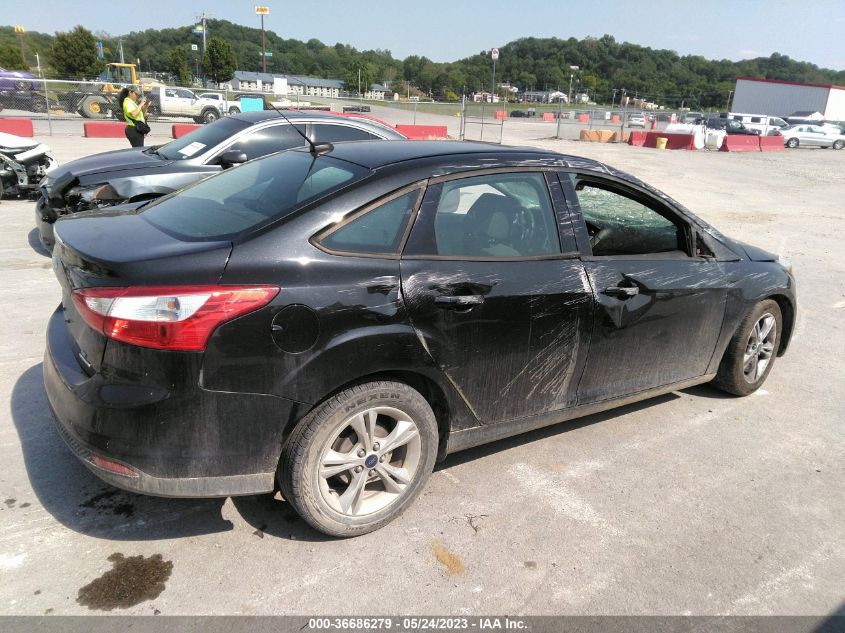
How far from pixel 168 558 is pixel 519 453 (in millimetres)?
1954

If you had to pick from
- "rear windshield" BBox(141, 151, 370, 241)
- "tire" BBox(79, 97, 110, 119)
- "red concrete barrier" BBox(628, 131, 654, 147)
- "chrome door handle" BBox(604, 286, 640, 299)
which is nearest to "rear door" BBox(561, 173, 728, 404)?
"chrome door handle" BBox(604, 286, 640, 299)

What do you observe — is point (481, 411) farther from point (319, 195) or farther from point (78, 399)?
point (78, 399)

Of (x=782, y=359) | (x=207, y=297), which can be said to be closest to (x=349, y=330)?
(x=207, y=297)

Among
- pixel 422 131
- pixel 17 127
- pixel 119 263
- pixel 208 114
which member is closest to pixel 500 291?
pixel 119 263

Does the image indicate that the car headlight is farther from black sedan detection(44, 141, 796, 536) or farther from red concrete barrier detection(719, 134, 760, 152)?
red concrete barrier detection(719, 134, 760, 152)

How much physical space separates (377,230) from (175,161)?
17.2 feet

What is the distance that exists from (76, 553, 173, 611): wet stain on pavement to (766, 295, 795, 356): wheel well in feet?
13.7

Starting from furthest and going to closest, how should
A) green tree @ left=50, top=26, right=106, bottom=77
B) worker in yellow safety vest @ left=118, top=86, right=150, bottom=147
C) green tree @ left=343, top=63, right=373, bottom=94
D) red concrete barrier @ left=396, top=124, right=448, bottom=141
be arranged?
green tree @ left=343, top=63, right=373, bottom=94
green tree @ left=50, top=26, right=106, bottom=77
red concrete barrier @ left=396, top=124, right=448, bottom=141
worker in yellow safety vest @ left=118, top=86, right=150, bottom=147

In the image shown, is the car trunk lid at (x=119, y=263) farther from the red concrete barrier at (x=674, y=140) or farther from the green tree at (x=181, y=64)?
the green tree at (x=181, y=64)

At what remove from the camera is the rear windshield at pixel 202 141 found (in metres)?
7.35

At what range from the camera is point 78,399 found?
253 cm

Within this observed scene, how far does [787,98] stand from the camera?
69.2 metres

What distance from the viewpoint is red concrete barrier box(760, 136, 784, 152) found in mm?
33781

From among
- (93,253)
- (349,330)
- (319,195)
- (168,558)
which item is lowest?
(168,558)
